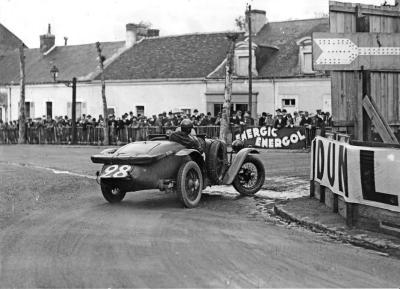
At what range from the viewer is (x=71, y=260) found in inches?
287

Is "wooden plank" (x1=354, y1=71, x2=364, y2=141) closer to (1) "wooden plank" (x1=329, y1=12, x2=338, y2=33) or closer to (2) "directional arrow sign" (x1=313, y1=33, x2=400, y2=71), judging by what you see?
(2) "directional arrow sign" (x1=313, y1=33, x2=400, y2=71)

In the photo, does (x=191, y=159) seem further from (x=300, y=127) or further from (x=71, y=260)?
(x=300, y=127)

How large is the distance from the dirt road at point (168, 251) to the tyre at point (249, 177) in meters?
1.24

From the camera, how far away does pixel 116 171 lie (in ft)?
37.1

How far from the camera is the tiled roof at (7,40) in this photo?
220ft

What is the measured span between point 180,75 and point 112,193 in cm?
3157

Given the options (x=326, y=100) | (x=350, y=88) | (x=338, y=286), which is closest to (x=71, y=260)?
(x=338, y=286)

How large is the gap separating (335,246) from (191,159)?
4.45m

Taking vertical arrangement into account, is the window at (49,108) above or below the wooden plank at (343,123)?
above

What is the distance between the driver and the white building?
2636cm

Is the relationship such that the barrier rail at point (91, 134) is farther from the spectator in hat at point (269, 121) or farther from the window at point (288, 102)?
the window at point (288, 102)

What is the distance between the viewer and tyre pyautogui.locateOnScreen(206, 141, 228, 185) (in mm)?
12477

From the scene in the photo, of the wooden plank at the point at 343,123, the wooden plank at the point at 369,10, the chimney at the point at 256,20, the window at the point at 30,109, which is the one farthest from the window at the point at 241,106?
the wooden plank at the point at 343,123

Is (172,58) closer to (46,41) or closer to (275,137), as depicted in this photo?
(46,41)
